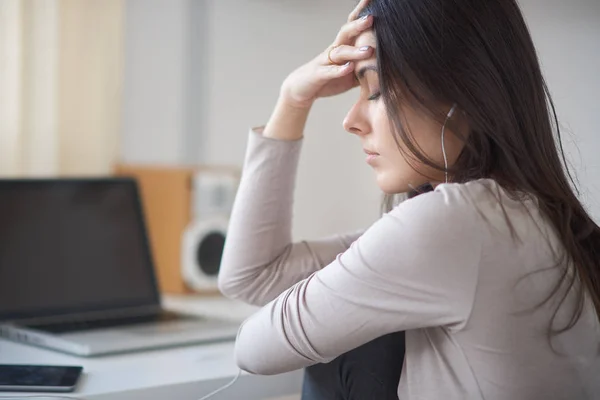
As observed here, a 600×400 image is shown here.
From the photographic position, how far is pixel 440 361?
0.88 m

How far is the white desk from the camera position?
108 cm

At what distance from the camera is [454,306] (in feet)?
2.71

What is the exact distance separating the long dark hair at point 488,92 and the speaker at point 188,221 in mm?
980

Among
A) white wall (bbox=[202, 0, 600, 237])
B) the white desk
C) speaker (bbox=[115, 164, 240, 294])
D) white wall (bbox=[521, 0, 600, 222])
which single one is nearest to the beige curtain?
speaker (bbox=[115, 164, 240, 294])

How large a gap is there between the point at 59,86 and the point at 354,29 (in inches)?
44.6

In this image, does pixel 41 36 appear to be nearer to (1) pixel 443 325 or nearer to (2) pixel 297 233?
(2) pixel 297 233

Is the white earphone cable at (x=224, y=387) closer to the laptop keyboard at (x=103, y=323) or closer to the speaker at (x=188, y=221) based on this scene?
the laptop keyboard at (x=103, y=323)

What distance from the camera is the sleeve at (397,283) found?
82cm

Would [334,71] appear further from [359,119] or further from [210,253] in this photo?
[210,253]

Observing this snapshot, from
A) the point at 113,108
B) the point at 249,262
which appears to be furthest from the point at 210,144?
the point at 249,262

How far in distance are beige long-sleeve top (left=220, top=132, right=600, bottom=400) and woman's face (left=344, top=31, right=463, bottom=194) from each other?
0.09m

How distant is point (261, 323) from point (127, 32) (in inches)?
52.4

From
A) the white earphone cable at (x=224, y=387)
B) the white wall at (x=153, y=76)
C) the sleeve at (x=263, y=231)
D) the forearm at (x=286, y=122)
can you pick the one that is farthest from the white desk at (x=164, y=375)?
the white wall at (x=153, y=76)

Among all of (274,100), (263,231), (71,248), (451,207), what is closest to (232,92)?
(274,100)
